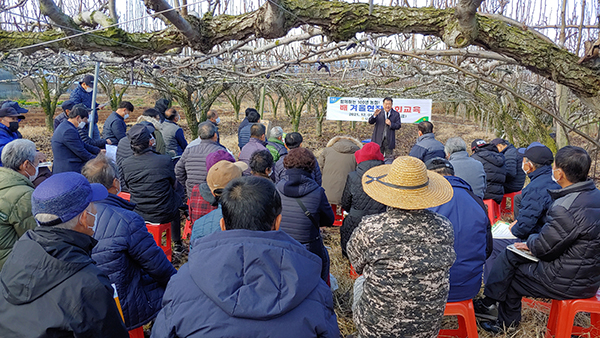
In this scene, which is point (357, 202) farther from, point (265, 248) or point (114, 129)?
point (114, 129)

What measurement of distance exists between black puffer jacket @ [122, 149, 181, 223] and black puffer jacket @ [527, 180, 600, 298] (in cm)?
318

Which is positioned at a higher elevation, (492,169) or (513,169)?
(492,169)

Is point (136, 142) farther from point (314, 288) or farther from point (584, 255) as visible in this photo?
point (584, 255)

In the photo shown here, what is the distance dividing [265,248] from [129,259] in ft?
4.41

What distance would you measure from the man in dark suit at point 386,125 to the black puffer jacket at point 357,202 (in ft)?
12.7

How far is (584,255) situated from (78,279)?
282 cm

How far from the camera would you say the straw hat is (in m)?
1.75

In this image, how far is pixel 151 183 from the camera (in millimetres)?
3459

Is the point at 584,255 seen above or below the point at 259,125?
below

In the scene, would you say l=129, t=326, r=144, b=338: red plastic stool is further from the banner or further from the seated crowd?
the banner

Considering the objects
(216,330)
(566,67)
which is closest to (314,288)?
(216,330)

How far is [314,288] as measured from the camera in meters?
1.19

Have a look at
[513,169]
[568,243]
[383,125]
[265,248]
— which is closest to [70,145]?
[265,248]

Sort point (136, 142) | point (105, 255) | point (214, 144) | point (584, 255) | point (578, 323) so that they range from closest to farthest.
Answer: point (105, 255) → point (584, 255) → point (578, 323) → point (136, 142) → point (214, 144)
